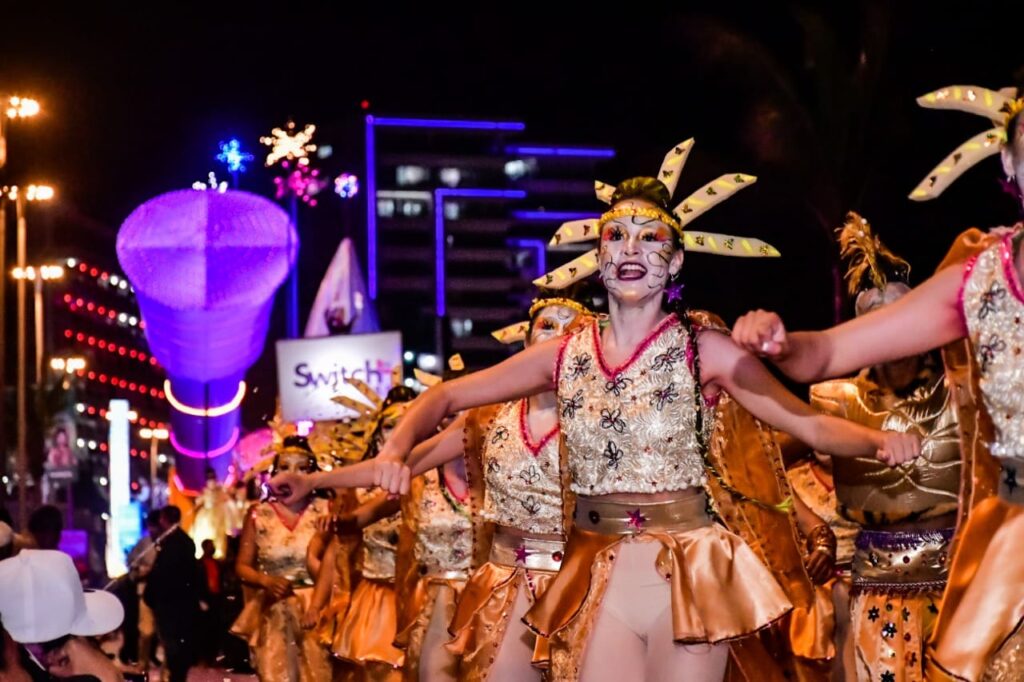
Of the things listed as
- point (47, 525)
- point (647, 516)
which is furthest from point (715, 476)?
point (47, 525)

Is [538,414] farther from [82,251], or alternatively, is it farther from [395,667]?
[82,251]

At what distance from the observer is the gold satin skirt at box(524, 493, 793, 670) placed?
6703mm

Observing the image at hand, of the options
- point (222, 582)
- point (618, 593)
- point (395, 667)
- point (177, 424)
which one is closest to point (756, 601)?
point (618, 593)

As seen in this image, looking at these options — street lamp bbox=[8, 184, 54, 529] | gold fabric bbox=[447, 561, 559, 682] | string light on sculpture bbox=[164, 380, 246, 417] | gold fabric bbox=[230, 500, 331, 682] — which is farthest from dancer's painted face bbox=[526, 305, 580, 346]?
string light on sculpture bbox=[164, 380, 246, 417]

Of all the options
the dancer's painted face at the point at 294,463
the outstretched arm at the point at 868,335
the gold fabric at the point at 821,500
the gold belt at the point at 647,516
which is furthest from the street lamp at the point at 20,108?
the outstretched arm at the point at 868,335

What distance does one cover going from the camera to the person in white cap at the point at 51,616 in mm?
6484

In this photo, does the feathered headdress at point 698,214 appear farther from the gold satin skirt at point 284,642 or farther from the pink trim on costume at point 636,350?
the gold satin skirt at point 284,642

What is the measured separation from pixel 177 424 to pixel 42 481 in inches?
425

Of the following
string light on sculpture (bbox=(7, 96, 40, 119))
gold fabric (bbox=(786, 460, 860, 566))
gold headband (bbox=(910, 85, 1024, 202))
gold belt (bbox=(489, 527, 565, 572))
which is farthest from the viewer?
string light on sculpture (bbox=(7, 96, 40, 119))

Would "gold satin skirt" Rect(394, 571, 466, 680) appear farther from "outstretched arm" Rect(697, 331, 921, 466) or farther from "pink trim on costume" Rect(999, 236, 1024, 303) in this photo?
"pink trim on costume" Rect(999, 236, 1024, 303)

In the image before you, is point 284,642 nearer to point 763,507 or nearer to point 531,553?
point 531,553

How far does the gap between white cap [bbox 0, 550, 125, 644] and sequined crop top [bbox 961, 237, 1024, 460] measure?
3.29 meters

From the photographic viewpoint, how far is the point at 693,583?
22.2ft

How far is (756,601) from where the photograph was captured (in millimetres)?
6770
